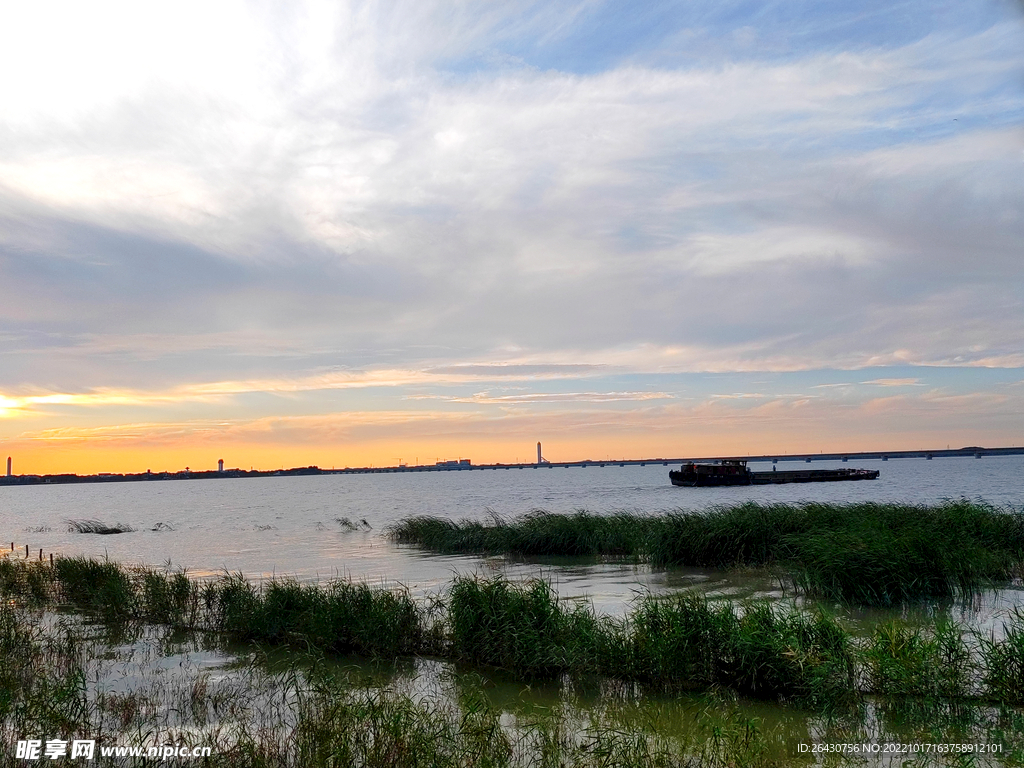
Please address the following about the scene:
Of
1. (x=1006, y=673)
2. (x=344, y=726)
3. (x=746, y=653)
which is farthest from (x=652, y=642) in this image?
(x=344, y=726)

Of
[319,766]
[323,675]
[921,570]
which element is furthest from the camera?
[921,570]

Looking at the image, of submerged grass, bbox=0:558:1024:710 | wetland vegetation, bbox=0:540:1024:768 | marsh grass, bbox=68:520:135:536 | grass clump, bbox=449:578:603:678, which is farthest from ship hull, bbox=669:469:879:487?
grass clump, bbox=449:578:603:678

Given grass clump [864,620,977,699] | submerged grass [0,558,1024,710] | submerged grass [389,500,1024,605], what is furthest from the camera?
submerged grass [389,500,1024,605]

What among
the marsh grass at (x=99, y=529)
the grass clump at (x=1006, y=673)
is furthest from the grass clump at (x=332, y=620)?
the marsh grass at (x=99, y=529)

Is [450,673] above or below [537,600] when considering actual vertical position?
below

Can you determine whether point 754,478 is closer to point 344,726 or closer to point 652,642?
point 652,642

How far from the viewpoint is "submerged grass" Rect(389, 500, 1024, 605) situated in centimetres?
1805

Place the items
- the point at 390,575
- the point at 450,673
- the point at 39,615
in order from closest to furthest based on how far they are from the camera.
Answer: the point at 450,673 < the point at 39,615 < the point at 390,575

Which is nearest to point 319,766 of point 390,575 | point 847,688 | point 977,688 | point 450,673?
point 450,673

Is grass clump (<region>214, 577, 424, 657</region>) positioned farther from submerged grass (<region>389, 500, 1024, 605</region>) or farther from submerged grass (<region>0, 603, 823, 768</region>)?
submerged grass (<region>389, 500, 1024, 605</region>)

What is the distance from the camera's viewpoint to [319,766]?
8289 millimetres

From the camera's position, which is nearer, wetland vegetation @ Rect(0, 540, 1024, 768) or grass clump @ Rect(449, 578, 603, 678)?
wetland vegetation @ Rect(0, 540, 1024, 768)

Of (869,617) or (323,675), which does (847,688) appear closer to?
(869,617)

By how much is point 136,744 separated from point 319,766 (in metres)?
2.74
